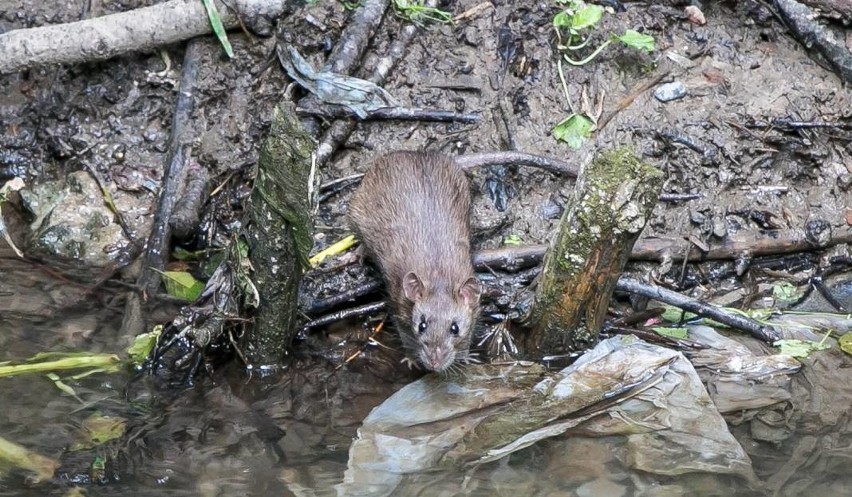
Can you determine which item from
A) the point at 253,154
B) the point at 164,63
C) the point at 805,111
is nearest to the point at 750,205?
the point at 805,111

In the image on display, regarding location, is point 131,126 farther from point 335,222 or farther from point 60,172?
point 335,222

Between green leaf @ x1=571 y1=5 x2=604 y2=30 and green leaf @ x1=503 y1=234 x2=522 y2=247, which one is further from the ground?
green leaf @ x1=571 y1=5 x2=604 y2=30

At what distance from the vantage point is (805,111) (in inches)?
309

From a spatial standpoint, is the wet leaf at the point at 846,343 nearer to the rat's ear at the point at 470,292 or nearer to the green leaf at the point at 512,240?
the green leaf at the point at 512,240

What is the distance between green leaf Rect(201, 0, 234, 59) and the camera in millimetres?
7836

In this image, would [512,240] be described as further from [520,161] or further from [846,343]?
[846,343]

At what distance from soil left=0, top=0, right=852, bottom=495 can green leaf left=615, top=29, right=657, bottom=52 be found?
23 cm

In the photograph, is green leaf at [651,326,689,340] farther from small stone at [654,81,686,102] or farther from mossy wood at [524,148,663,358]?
small stone at [654,81,686,102]

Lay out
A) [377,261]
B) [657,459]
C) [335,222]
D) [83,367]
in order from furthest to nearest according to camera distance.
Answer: [335,222] < [377,261] < [83,367] < [657,459]

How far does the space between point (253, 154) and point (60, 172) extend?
59.7 inches

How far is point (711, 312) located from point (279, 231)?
2.80 m

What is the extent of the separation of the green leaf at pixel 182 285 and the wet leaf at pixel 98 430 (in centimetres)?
123

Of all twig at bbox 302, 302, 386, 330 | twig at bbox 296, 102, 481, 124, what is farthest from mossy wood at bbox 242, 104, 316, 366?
twig at bbox 296, 102, 481, 124

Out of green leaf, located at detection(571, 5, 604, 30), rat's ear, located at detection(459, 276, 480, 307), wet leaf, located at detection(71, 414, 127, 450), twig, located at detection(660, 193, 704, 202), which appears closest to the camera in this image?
wet leaf, located at detection(71, 414, 127, 450)
